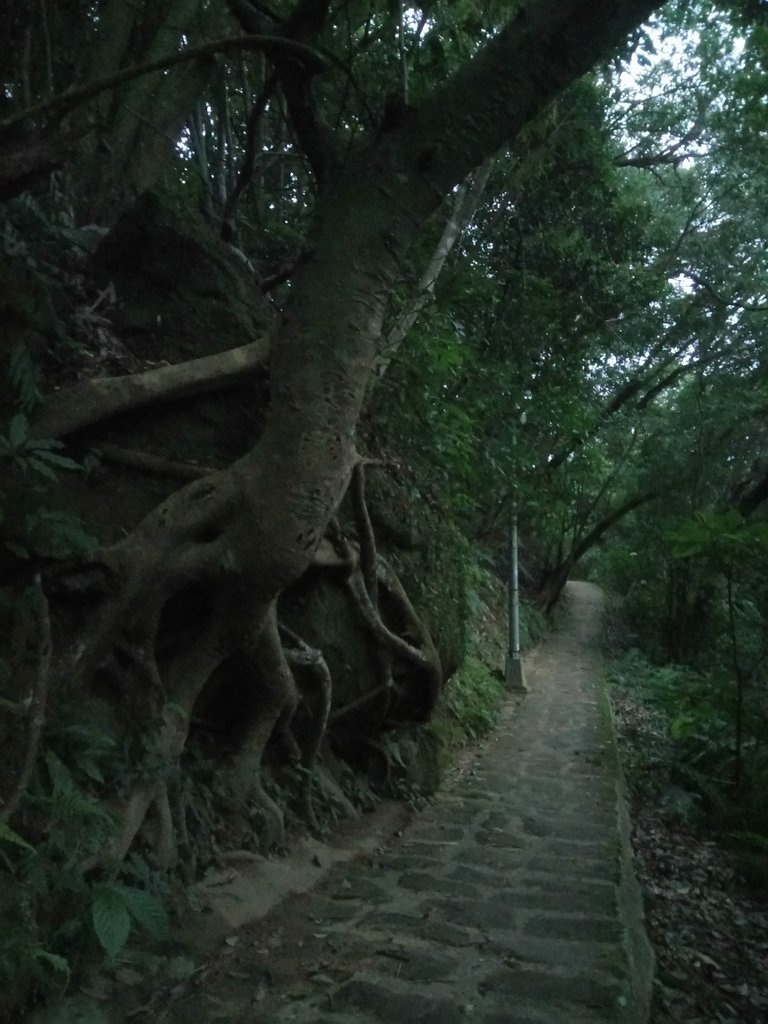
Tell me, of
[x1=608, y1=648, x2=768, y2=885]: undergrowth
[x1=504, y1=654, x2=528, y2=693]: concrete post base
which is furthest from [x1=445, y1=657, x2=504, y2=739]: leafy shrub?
[x1=608, y1=648, x2=768, y2=885]: undergrowth

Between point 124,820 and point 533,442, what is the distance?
9653 millimetres

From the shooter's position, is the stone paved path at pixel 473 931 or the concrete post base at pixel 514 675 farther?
the concrete post base at pixel 514 675

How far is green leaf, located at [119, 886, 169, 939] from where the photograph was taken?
3.26 meters

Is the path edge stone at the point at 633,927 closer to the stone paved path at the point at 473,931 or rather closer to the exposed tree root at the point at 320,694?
the stone paved path at the point at 473,931

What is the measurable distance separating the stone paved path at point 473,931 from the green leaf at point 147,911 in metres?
0.34

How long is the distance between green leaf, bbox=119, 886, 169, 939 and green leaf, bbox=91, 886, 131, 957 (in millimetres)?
36

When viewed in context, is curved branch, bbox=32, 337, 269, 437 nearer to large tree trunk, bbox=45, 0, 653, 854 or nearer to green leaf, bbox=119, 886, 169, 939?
large tree trunk, bbox=45, 0, 653, 854

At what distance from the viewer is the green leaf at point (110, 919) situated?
308cm

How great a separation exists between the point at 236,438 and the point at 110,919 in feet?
9.43

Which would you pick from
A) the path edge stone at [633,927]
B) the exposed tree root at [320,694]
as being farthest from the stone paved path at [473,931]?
the exposed tree root at [320,694]

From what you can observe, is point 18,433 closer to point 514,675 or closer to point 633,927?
point 633,927

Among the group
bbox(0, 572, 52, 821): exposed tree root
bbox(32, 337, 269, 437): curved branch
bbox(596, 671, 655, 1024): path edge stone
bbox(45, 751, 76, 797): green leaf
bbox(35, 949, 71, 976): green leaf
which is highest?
bbox(32, 337, 269, 437): curved branch

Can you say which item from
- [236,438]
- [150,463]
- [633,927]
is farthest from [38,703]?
[633,927]

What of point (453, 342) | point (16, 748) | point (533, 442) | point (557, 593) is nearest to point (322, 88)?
point (453, 342)
